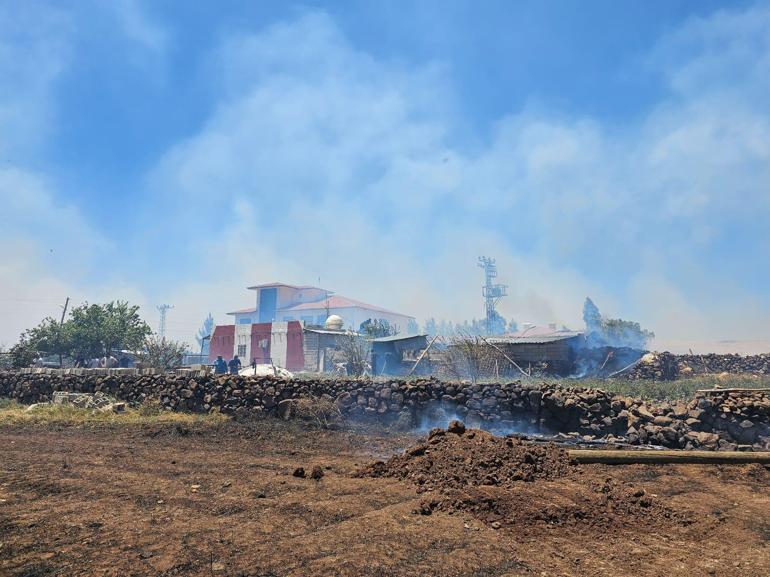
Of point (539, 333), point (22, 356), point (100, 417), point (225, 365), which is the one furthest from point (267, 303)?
point (100, 417)

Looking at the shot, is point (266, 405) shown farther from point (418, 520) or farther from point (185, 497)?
point (418, 520)

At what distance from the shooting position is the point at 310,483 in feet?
23.7

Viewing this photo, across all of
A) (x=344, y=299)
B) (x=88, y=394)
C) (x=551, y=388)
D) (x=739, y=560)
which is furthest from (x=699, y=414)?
(x=344, y=299)

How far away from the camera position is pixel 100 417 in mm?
14773

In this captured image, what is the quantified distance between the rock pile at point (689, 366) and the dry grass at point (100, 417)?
919 inches

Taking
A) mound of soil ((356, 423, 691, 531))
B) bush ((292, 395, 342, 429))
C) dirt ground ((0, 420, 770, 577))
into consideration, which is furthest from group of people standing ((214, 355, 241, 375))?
mound of soil ((356, 423, 691, 531))

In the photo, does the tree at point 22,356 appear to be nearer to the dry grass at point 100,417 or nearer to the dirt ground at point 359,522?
the dry grass at point 100,417

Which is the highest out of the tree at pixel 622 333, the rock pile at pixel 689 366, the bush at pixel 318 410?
the tree at pixel 622 333

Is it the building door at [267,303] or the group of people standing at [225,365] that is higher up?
the building door at [267,303]

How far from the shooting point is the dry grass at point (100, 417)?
13.9m

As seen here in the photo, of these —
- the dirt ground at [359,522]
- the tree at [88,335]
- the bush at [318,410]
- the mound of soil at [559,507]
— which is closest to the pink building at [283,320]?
the tree at [88,335]

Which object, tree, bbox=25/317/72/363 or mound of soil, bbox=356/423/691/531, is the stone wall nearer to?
mound of soil, bbox=356/423/691/531

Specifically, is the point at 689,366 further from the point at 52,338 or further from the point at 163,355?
the point at 52,338

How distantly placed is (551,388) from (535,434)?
1379mm
